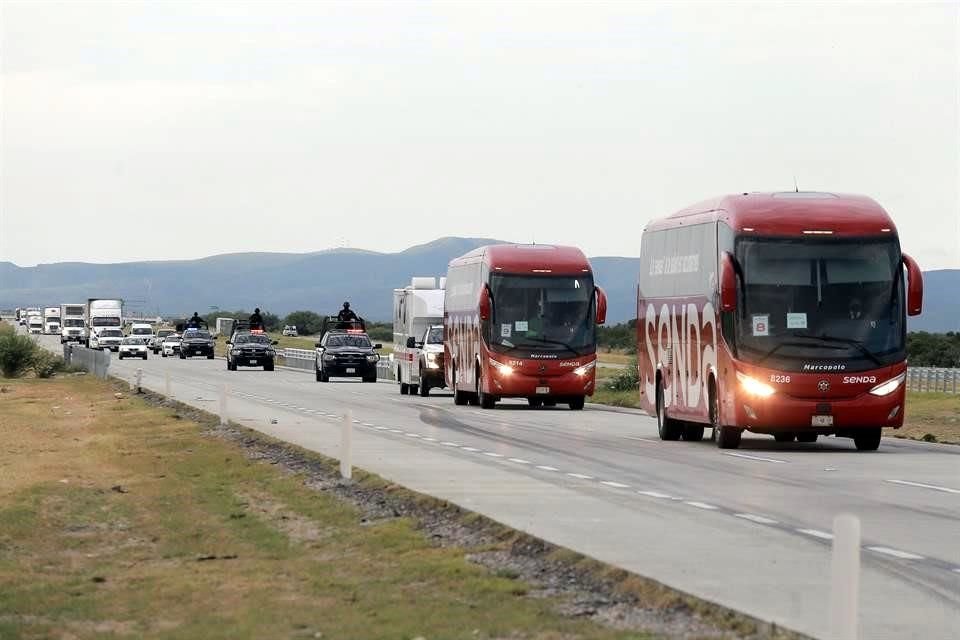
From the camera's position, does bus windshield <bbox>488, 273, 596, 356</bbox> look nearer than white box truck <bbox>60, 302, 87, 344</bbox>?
Yes

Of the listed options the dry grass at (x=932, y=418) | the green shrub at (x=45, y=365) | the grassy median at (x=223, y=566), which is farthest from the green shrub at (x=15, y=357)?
the grassy median at (x=223, y=566)

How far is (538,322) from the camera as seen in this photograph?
44.4 metres

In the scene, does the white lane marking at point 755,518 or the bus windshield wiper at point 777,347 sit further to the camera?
the bus windshield wiper at point 777,347

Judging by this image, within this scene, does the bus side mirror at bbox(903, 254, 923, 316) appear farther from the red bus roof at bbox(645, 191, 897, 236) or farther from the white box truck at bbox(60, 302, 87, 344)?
the white box truck at bbox(60, 302, 87, 344)

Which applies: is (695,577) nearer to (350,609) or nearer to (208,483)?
(350,609)

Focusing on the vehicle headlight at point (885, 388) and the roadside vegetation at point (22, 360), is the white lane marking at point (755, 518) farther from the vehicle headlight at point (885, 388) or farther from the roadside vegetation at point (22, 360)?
the roadside vegetation at point (22, 360)

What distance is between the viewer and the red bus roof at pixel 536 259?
1763 inches

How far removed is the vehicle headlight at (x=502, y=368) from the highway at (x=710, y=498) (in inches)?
132

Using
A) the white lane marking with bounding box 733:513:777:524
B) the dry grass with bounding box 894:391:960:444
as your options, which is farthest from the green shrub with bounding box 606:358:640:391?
the white lane marking with bounding box 733:513:777:524

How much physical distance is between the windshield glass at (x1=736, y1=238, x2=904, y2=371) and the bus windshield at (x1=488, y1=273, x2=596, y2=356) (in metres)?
16.2

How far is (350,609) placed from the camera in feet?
40.3

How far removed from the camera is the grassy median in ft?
38.7

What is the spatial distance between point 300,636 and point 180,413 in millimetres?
31131

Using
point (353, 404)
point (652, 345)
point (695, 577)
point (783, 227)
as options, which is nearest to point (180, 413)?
point (353, 404)
